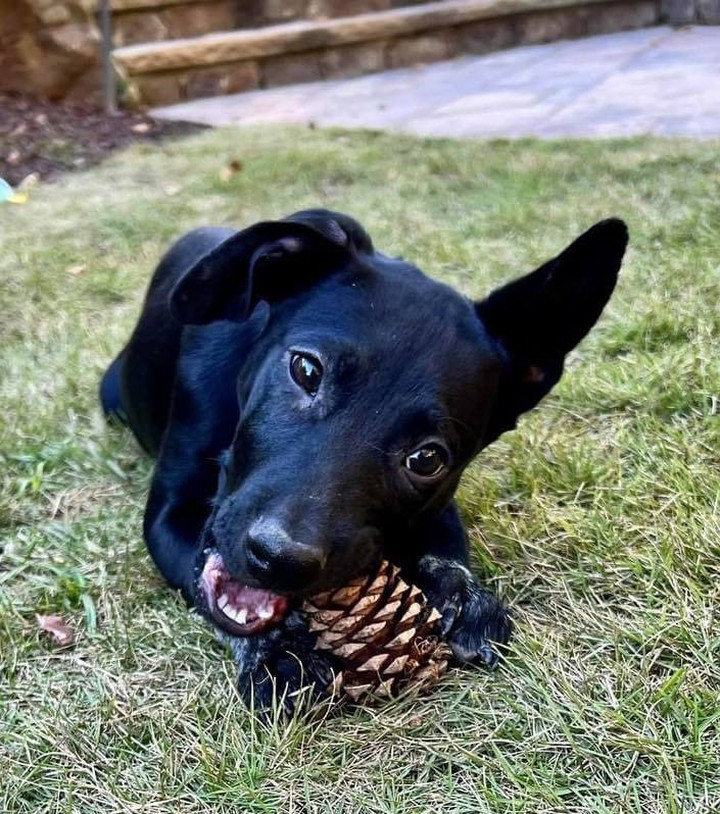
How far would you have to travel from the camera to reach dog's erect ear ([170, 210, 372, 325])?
2.59 metres

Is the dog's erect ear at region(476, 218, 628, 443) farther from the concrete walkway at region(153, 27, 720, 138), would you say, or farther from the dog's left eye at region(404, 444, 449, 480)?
the concrete walkway at region(153, 27, 720, 138)

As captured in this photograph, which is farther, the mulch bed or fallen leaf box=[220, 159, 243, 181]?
the mulch bed

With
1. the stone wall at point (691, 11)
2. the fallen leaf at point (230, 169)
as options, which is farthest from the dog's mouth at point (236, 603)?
the stone wall at point (691, 11)

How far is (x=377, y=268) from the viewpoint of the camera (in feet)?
8.85

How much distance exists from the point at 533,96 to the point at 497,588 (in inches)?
324

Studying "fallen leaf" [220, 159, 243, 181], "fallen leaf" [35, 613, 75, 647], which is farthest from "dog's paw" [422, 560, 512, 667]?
"fallen leaf" [220, 159, 243, 181]

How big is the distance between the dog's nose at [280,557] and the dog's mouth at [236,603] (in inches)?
7.9

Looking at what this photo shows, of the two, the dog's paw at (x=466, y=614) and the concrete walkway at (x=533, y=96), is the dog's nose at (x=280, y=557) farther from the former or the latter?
the concrete walkway at (x=533, y=96)

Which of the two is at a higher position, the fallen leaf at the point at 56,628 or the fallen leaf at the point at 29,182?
the fallen leaf at the point at 56,628

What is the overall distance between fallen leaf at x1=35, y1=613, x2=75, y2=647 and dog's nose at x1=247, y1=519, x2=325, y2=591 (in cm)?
85

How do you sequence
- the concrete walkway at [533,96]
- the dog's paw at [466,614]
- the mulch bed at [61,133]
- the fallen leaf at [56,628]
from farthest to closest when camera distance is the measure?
the concrete walkway at [533,96] → the mulch bed at [61,133] → the fallen leaf at [56,628] → the dog's paw at [466,614]

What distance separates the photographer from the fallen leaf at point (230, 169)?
786 centimetres

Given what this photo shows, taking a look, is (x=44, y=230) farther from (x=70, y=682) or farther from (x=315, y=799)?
(x=315, y=799)

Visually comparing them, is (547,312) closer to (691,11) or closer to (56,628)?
(56,628)
